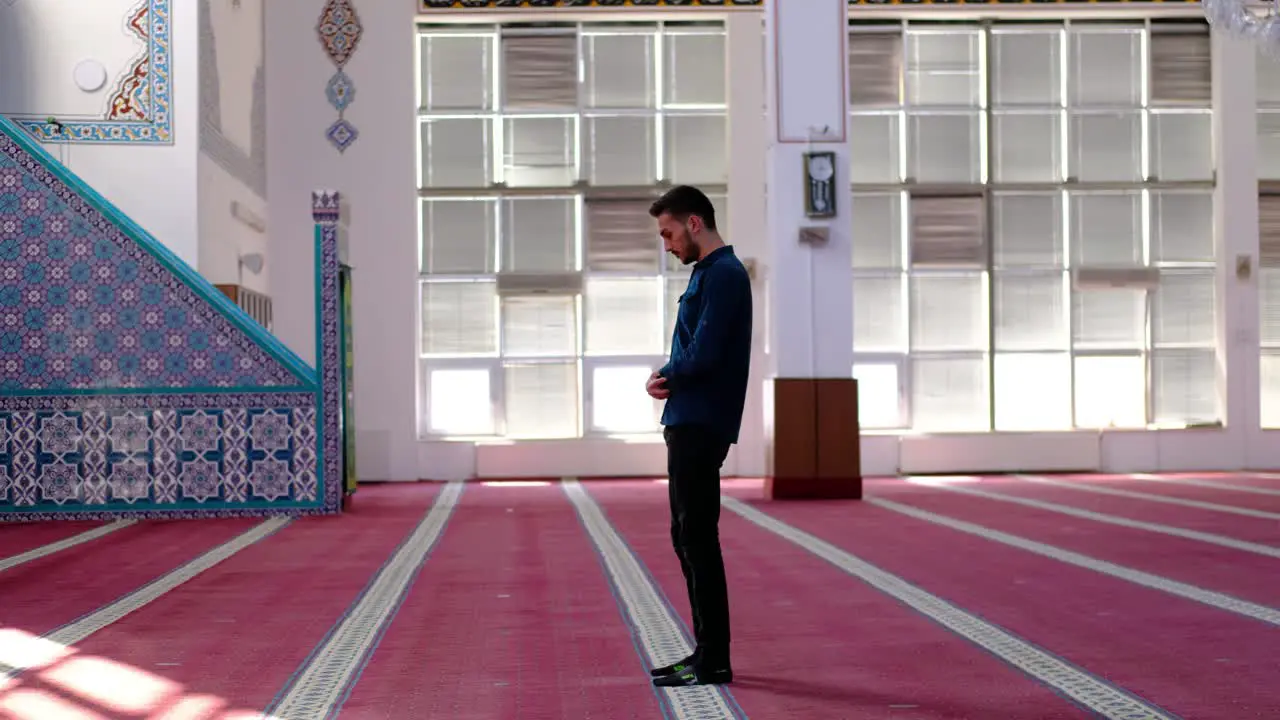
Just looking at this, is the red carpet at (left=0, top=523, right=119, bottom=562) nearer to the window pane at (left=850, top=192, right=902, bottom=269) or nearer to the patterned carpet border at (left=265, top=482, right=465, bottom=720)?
the patterned carpet border at (left=265, top=482, right=465, bottom=720)

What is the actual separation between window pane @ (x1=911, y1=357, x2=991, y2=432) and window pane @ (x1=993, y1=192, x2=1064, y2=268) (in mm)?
885

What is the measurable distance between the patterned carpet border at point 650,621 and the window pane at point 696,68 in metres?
5.12

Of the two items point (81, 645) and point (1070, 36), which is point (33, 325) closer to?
point (81, 645)

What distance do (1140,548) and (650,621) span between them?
2501 millimetres

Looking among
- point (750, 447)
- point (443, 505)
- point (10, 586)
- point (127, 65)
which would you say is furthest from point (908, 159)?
point (10, 586)

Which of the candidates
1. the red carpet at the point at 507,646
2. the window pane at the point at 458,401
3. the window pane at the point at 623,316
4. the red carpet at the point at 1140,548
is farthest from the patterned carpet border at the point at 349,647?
the window pane at the point at 623,316

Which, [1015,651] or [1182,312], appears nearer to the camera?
[1015,651]

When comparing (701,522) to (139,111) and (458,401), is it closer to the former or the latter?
(139,111)

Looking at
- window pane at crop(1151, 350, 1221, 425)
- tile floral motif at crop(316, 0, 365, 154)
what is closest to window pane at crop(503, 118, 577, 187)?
tile floral motif at crop(316, 0, 365, 154)

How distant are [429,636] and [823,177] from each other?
5612 mm

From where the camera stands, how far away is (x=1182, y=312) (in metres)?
12.2

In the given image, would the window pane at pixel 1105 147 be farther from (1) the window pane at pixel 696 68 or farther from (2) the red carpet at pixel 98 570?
(2) the red carpet at pixel 98 570

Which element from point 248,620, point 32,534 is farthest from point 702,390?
point 32,534

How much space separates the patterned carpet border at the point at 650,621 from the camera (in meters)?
3.13
